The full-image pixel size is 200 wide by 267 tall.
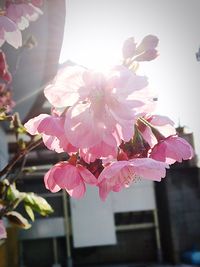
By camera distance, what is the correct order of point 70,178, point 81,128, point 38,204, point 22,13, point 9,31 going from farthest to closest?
point 38,204, point 22,13, point 9,31, point 70,178, point 81,128

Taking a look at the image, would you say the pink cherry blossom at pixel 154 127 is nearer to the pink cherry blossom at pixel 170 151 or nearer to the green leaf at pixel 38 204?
the pink cherry blossom at pixel 170 151

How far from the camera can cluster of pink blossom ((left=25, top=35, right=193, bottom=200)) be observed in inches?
18.3

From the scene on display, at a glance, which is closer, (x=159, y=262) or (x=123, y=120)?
(x=123, y=120)

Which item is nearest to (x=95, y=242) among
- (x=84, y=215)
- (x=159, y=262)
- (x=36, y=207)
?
(x=84, y=215)

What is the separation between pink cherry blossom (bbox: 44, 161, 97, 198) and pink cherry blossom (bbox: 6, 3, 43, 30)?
0.65 meters

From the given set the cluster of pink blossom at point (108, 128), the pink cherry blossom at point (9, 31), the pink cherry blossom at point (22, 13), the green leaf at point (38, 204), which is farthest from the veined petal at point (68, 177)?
the green leaf at point (38, 204)

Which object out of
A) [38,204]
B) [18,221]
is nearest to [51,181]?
[18,221]

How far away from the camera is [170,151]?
55 centimetres

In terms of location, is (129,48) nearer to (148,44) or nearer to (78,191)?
(148,44)

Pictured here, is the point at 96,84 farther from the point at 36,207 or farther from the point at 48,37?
the point at 48,37

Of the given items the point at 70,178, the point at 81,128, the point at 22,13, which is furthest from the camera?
the point at 22,13

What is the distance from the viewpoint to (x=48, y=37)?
2744 mm

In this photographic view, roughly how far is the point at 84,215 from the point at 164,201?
1964mm

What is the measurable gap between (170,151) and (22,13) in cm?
76
